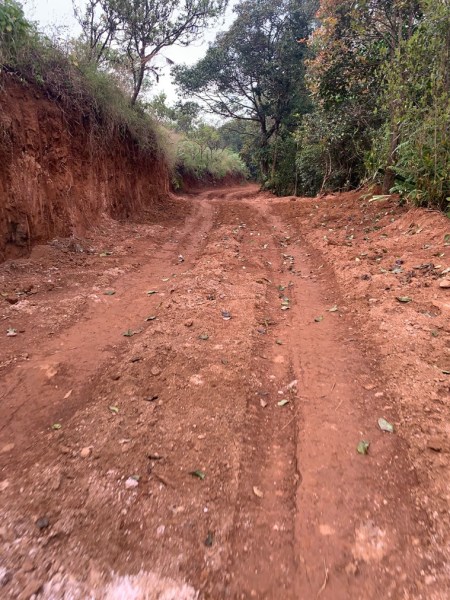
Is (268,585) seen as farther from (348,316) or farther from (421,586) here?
(348,316)

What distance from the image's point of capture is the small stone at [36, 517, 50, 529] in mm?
1750

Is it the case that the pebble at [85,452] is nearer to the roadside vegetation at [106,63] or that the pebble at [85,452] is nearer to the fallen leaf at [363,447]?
the fallen leaf at [363,447]

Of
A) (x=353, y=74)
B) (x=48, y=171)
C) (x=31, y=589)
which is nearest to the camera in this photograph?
(x=31, y=589)

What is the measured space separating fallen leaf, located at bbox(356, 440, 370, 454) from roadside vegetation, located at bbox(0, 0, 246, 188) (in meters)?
7.16

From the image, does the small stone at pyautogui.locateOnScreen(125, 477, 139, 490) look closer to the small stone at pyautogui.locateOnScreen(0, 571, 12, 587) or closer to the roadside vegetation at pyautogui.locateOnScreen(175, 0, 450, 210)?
the small stone at pyautogui.locateOnScreen(0, 571, 12, 587)

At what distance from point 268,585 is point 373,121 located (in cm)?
1156

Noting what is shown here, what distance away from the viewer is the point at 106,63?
28.4ft

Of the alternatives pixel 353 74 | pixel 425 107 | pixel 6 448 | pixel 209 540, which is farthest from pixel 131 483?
pixel 353 74

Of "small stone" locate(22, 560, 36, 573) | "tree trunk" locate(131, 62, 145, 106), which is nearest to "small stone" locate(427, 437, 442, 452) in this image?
"small stone" locate(22, 560, 36, 573)

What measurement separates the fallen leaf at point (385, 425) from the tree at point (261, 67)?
691 inches

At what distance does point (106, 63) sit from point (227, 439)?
383 inches

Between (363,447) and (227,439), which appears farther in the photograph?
(227,439)

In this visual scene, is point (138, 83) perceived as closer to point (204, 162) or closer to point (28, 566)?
point (28, 566)

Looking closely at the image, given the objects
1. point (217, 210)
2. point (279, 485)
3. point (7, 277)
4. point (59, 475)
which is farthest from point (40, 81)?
point (279, 485)
